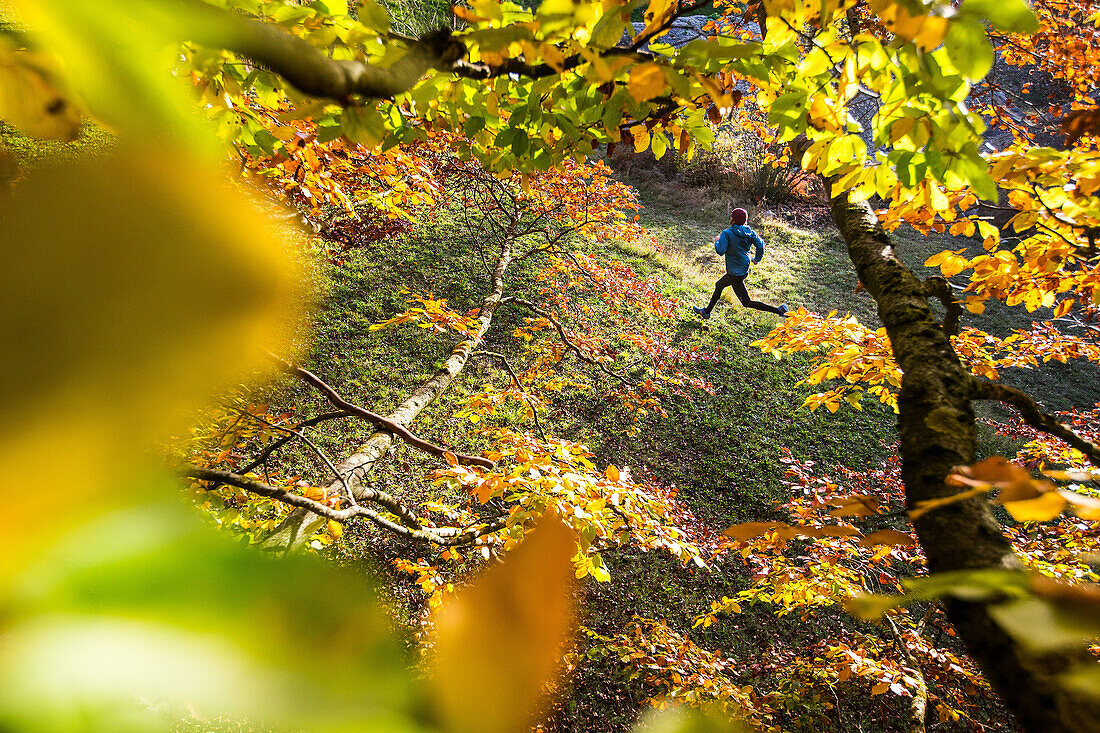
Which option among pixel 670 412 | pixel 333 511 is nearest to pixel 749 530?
pixel 333 511

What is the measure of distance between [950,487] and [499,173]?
48.1 inches

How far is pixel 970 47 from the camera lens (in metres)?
0.64

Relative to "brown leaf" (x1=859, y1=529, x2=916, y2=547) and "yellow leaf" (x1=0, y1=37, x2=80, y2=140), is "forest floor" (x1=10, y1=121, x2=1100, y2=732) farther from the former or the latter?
"yellow leaf" (x1=0, y1=37, x2=80, y2=140)

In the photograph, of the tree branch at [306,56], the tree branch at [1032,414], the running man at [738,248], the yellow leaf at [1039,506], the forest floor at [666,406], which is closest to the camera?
the tree branch at [306,56]

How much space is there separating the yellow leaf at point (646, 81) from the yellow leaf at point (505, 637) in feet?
2.29

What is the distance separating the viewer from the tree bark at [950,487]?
0.37m

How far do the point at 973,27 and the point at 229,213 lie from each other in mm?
884

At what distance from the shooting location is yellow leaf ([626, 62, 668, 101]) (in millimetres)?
693

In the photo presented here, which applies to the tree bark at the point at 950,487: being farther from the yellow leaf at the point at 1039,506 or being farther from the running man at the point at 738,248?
the running man at the point at 738,248

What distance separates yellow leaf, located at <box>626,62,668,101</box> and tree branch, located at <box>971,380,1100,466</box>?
0.80 m

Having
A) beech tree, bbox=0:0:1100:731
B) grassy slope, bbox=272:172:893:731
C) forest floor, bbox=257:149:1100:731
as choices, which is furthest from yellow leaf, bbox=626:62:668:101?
grassy slope, bbox=272:172:893:731

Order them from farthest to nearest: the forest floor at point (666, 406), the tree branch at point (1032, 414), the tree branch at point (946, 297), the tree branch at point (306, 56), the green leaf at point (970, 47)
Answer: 1. the forest floor at point (666, 406)
2. the tree branch at point (946, 297)
3. the tree branch at point (1032, 414)
4. the green leaf at point (970, 47)
5. the tree branch at point (306, 56)

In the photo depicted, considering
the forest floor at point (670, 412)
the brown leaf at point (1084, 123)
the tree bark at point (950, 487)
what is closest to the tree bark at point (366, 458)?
the forest floor at point (670, 412)

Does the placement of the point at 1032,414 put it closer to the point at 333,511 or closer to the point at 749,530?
the point at 749,530
